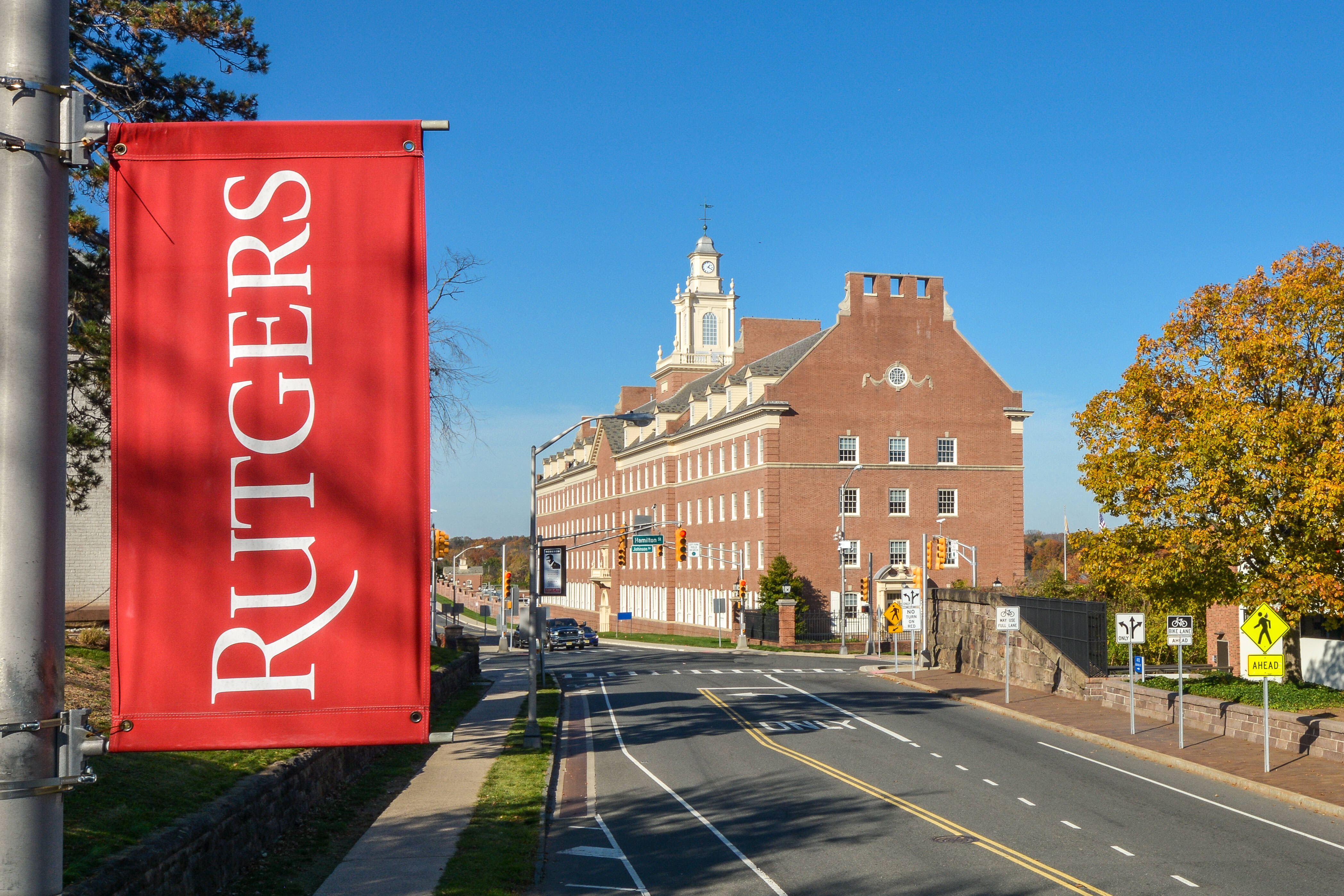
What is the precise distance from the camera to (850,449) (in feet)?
230

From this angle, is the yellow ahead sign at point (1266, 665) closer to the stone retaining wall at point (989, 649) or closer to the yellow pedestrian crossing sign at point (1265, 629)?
the yellow pedestrian crossing sign at point (1265, 629)

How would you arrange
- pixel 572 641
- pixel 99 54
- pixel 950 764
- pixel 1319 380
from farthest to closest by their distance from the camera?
pixel 572 641, pixel 1319 380, pixel 950 764, pixel 99 54

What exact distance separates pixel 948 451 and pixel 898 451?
3371 millimetres

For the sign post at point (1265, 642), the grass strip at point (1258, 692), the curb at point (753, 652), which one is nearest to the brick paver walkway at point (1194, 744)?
the sign post at point (1265, 642)

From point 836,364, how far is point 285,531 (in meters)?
66.2

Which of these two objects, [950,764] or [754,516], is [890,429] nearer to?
[754,516]

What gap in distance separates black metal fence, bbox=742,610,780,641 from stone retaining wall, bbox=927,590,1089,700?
19.3m

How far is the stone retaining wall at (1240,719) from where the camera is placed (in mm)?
21078

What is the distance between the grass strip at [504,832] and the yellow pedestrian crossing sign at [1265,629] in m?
13.2

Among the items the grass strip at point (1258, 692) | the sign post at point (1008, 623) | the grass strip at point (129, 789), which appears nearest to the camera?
the grass strip at point (129, 789)

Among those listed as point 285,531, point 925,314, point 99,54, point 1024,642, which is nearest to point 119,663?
point 285,531

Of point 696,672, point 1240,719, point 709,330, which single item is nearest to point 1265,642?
point 1240,719

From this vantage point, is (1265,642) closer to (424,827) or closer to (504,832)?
(504,832)

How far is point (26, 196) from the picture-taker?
3.71 meters
